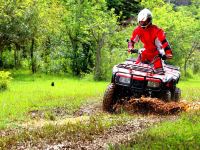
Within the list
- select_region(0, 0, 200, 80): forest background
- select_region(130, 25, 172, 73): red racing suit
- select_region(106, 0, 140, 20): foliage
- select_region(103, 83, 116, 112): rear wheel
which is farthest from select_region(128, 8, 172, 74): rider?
select_region(106, 0, 140, 20): foliage

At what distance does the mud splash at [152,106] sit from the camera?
45.2 ft

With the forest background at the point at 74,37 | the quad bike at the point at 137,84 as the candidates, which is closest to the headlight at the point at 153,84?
the quad bike at the point at 137,84

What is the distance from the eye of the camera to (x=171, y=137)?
357 inches

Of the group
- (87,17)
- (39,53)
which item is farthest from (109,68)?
(39,53)

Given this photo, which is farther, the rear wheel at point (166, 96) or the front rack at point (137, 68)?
the front rack at point (137, 68)

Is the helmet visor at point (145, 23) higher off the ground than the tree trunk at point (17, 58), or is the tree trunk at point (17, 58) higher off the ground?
the helmet visor at point (145, 23)

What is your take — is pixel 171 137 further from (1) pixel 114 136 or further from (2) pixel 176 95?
(2) pixel 176 95

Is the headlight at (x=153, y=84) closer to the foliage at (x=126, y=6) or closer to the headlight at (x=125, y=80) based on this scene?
the headlight at (x=125, y=80)

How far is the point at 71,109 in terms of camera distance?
15375mm

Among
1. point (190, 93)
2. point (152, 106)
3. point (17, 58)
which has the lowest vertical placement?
point (17, 58)

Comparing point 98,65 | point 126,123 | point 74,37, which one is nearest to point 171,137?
point 126,123

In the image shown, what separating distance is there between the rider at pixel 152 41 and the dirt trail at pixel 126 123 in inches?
54.6

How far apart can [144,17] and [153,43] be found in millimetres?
894

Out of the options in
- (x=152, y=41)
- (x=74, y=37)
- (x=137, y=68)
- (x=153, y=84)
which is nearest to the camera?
(x=153, y=84)
